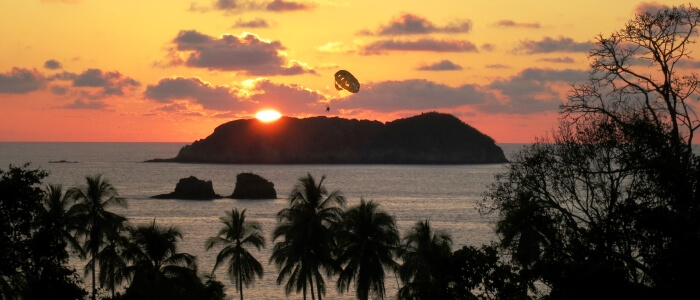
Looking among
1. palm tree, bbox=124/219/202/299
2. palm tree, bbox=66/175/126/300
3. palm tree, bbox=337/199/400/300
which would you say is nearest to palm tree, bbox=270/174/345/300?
palm tree, bbox=337/199/400/300

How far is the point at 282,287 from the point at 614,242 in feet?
221

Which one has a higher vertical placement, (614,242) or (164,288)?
(614,242)

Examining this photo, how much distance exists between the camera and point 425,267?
52.4 m

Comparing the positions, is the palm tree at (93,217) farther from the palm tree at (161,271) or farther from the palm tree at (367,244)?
the palm tree at (367,244)

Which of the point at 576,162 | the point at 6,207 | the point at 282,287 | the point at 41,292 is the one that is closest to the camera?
the point at 576,162

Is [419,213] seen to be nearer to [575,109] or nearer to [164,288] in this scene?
[164,288]

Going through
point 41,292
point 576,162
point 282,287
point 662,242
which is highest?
point 576,162

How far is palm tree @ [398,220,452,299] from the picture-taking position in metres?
40.3

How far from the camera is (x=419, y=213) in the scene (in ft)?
601

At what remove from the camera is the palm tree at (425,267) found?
132 ft

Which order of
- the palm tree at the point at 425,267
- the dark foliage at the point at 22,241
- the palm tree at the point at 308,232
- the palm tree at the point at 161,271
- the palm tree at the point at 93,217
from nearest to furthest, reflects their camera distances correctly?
1. the dark foliage at the point at 22,241
2. the palm tree at the point at 425,267
3. the palm tree at the point at 161,271
4. the palm tree at the point at 308,232
5. the palm tree at the point at 93,217

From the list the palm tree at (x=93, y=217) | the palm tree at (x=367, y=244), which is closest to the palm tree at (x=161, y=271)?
the palm tree at (x=367, y=244)

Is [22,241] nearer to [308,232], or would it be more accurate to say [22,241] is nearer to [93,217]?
[308,232]

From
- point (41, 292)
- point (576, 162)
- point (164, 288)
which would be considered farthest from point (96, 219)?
point (576, 162)
